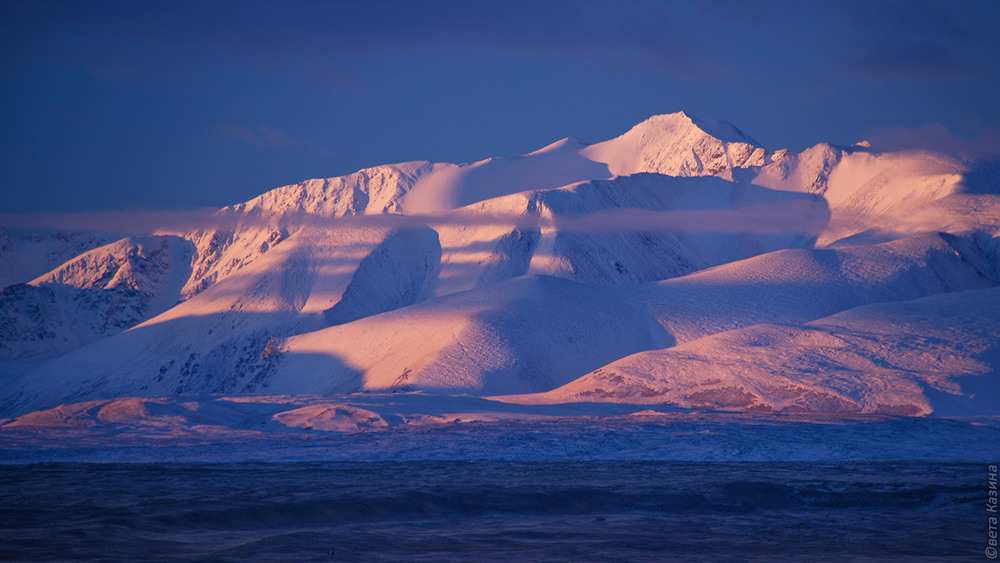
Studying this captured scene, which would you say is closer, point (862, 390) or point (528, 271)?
point (862, 390)

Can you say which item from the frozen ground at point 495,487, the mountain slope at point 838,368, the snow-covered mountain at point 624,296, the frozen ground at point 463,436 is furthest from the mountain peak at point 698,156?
the frozen ground at point 495,487

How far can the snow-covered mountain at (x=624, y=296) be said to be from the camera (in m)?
63.8

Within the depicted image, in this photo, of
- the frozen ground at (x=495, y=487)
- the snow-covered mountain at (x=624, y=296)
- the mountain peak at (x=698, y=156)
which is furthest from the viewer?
the mountain peak at (x=698, y=156)

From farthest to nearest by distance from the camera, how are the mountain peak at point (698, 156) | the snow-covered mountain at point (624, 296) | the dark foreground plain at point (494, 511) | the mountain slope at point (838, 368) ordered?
the mountain peak at point (698, 156), the snow-covered mountain at point (624, 296), the mountain slope at point (838, 368), the dark foreground plain at point (494, 511)

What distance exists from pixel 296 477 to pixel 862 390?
38.2 meters

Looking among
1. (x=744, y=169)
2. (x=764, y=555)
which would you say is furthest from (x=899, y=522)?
(x=744, y=169)

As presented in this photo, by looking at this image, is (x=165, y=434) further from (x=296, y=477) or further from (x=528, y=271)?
(x=528, y=271)

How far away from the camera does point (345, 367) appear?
88625mm

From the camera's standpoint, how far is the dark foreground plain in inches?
721

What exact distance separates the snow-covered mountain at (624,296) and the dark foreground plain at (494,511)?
28853mm

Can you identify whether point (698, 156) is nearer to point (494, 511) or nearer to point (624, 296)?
point (624, 296)

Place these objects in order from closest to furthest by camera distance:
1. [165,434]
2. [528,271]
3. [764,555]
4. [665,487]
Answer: [764,555] < [665,487] < [165,434] < [528,271]

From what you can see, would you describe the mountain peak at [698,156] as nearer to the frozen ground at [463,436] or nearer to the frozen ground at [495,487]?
the frozen ground at [463,436]

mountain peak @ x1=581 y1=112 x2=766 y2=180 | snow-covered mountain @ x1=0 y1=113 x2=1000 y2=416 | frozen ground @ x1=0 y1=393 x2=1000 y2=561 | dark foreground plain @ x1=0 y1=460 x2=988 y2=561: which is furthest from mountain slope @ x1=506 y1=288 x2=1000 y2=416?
mountain peak @ x1=581 y1=112 x2=766 y2=180
